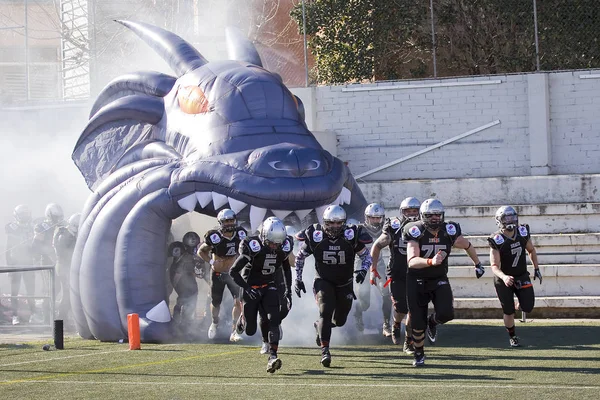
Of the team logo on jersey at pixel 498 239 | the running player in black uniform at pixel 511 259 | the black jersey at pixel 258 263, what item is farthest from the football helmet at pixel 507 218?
the black jersey at pixel 258 263

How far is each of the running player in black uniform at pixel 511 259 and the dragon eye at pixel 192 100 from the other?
152 inches

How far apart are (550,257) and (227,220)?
5.86 metres

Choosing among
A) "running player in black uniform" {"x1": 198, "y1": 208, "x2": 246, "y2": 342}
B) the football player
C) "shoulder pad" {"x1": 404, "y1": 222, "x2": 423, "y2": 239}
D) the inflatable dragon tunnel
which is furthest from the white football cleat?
"shoulder pad" {"x1": 404, "y1": 222, "x2": 423, "y2": 239}

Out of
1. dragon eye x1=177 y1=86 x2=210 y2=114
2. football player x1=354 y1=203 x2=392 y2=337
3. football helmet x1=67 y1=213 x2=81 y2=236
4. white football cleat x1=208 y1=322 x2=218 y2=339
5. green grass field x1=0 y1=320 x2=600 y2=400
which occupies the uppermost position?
dragon eye x1=177 y1=86 x2=210 y2=114

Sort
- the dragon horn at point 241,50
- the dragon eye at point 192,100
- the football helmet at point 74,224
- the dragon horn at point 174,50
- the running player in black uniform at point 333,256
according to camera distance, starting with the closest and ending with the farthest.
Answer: the running player in black uniform at point 333,256 → the dragon eye at point 192,100 → the dragon horn at point 174,50 → the dragon horn at point 241,50 → the football helmet at point 74,224

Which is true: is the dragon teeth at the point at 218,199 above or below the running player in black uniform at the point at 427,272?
above

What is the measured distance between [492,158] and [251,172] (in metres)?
7.24

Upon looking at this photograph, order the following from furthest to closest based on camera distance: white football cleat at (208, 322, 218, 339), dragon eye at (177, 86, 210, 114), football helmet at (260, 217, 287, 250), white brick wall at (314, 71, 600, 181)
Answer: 1. white brick wall at (314, 71, 600, 181)
2. dragon eye at (177, 86, 210, 114)
3. white football cleat at (208, 322, 218, 339)
4. football helmet at (260, 217, 287, 250)

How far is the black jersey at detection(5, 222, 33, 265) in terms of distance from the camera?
701 inches

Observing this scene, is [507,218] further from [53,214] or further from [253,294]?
[53,214]

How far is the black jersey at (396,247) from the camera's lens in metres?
11.9

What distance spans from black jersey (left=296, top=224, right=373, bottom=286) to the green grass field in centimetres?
83

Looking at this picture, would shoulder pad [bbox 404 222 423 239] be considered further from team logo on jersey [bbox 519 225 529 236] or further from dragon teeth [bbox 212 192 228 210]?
dragon teeth [bbox 212 192 228 210]

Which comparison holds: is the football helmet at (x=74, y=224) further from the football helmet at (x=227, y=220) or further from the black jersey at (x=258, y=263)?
the black jersey at (x=258, y=263)
